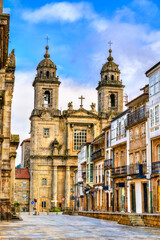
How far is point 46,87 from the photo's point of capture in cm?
7781

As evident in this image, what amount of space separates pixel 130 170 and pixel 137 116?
5300 mm

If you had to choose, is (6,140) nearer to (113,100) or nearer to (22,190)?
(22,190)

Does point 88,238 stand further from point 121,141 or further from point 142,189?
point 121,141

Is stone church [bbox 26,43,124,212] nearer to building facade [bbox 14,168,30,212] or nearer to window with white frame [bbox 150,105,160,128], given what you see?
building facade [bbox 14,168,30,212]

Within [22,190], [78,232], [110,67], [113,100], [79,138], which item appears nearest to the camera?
[78,232]

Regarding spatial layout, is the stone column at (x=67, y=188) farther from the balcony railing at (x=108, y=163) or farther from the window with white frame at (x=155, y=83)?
the window with white frame at (x=155, y=83)

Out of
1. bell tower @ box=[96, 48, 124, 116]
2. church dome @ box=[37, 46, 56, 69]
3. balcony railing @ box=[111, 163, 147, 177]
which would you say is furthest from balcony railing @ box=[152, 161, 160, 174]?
church dome @ box=[37, 46, 56, 69]

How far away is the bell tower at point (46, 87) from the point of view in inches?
3046

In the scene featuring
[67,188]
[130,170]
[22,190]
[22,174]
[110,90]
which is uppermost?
[110,90]

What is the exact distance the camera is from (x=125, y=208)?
136 ft

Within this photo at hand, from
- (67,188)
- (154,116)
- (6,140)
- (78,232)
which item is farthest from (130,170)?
(67,188)

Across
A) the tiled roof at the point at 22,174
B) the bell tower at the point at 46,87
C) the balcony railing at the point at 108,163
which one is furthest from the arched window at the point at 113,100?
the balcony railing at the point at 108,163

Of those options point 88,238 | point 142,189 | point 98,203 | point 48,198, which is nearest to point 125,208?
point 142,189

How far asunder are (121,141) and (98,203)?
14.1 meters
